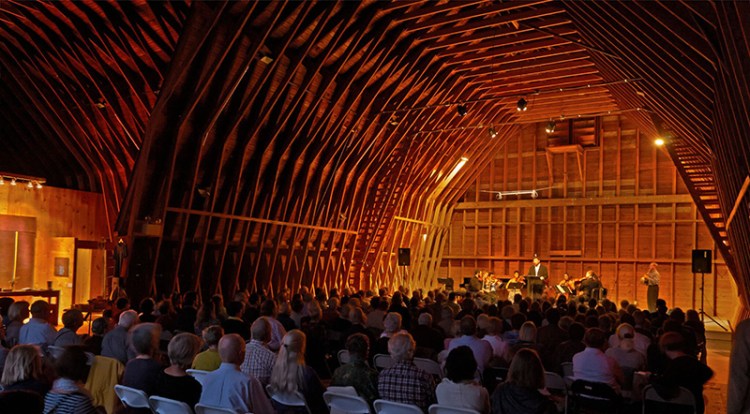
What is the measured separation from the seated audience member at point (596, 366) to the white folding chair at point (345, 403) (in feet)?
7.06

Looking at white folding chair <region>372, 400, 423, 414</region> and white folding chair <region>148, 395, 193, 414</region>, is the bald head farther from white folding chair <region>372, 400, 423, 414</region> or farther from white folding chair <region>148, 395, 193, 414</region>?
white folding chair <region>372, 400, 423, 414</region>

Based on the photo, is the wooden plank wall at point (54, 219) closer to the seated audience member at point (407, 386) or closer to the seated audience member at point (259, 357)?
the seated audience member at point (259, 357)

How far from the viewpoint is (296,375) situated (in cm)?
466

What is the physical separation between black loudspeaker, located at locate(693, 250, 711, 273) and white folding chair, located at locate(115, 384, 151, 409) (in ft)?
42.9

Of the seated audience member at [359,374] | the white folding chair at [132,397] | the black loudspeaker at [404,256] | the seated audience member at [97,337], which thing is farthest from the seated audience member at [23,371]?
the black loudspeaker at [404,256]

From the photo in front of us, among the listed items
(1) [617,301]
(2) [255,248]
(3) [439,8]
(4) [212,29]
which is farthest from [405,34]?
(1) [617,301]

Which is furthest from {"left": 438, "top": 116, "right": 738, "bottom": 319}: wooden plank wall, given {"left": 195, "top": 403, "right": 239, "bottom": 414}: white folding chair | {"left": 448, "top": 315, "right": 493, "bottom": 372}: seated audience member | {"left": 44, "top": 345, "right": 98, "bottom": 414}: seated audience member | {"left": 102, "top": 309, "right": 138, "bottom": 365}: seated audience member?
{"left": 44, "top": 345, "right": 98, "bottom": 414}: seated audience member

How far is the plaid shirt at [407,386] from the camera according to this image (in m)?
4.50

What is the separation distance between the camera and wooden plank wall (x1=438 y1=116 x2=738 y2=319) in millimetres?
20359

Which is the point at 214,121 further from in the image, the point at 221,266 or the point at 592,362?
the point at 592,362

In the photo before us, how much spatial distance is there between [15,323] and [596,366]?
567 cm

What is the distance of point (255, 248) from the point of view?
1578 cm

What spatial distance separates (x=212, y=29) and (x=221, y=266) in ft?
17.0

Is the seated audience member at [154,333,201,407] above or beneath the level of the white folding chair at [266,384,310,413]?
above
